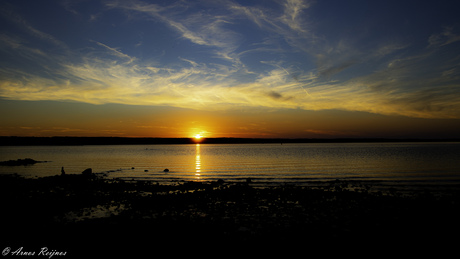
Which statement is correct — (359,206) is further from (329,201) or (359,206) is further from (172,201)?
(172,201)

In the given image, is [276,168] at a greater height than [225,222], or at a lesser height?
lesser

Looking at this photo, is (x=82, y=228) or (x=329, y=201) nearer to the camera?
(x=82, y=228)

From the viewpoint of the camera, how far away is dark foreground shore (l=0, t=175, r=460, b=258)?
1206cm

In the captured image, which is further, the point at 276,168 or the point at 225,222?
the point at 276,168

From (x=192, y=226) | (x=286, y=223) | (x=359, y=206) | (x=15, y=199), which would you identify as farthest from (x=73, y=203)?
(x=359, y=206)

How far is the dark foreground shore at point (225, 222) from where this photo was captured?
12062mm

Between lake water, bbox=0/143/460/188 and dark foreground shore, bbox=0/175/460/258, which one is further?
→ lake water, bbox=0/143/460/188

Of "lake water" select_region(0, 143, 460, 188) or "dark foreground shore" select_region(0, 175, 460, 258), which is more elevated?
"dark foreground shore" select_region(0, 175, 460, 258)

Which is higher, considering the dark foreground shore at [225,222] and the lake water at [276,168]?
the dark foreground shore at [225,222]

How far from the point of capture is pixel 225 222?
15.6 meters

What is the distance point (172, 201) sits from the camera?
72.1 ft

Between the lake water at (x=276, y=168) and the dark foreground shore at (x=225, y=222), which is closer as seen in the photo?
the dark foreground shore at (x=225, y=222)

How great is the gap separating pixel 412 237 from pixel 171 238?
12.7 m

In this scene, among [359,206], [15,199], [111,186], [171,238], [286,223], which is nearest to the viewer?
[171,238]
